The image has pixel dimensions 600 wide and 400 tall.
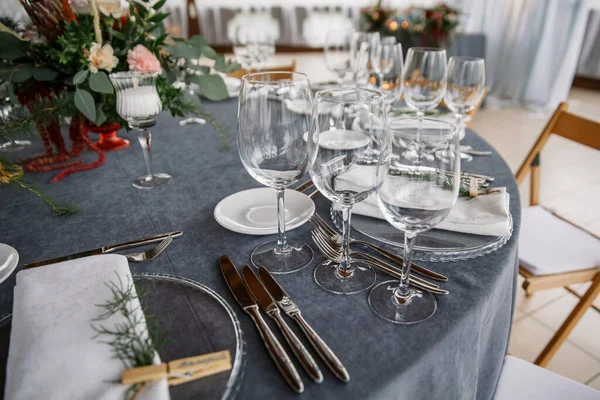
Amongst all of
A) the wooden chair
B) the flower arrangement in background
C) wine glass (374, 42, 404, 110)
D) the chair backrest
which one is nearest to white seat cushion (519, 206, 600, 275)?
the wooden chair

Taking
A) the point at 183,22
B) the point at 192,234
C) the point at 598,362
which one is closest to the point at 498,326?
the point at 192,234

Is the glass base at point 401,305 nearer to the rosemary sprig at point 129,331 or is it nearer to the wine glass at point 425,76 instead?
the rosemary sprig at point 129,331

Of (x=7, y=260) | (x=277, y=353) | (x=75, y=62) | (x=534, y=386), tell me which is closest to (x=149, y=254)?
(x=7, y=260)

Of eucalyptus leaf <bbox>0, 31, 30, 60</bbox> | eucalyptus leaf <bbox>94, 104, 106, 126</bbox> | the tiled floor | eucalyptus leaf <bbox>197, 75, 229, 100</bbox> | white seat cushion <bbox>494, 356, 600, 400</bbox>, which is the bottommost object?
the tiled floor

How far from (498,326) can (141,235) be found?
0.70 metres

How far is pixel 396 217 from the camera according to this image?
0.58m

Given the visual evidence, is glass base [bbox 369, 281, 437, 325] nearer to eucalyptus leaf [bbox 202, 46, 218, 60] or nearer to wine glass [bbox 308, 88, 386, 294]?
wine glass [bbox 308, 88, 386, 294]

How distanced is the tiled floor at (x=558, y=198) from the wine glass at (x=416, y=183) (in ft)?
4.33

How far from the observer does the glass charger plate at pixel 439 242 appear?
0.69 m

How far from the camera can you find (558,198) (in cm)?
281

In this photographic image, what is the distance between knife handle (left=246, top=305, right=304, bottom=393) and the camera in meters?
0.47

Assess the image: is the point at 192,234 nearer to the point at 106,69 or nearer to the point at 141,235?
the point at 141,235

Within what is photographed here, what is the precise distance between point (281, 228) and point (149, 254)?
9.3 inches

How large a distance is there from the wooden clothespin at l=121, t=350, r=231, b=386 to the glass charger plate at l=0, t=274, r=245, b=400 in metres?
0.01
